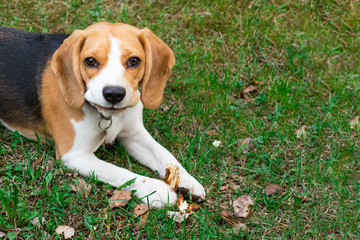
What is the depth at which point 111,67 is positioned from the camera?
370 cm

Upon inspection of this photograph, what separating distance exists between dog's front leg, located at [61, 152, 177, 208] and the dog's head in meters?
0.55

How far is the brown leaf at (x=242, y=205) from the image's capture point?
416 cm

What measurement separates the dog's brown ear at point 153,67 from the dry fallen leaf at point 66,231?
3.96 ft

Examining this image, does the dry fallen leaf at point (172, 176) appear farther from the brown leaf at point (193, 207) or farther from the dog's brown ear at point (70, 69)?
the dog's brown ear at point (70, 69)

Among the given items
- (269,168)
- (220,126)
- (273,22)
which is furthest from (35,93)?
(273,22)

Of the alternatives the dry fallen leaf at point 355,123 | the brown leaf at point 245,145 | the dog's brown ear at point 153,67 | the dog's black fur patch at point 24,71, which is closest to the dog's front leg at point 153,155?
the dog's brown ear at point 153,67

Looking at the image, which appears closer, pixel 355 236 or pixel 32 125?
pixel 355 236

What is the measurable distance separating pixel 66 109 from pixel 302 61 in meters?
3.09

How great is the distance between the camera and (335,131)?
5.06 m

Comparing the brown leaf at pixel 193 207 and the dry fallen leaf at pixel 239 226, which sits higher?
the brown leaf at pixel 193 207

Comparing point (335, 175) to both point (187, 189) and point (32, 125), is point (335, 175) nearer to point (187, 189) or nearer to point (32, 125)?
point (187, 189)

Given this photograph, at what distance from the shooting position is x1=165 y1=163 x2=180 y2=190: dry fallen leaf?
4.20 meters

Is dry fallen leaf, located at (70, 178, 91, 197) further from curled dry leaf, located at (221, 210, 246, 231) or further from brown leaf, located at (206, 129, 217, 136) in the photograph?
brown leaf, located at (206, 129, 217, 136)

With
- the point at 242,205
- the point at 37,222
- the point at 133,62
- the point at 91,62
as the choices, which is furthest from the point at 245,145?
the point at 37,222
